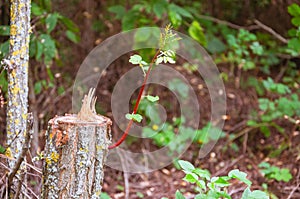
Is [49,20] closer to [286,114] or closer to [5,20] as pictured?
[5,20]

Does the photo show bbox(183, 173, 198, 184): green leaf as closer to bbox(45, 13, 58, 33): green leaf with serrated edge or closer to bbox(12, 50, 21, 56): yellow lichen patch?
bbox(12, 50, 21, 56): yellow lichen patch

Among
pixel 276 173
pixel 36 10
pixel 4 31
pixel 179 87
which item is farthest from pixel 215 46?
pixel 4 31

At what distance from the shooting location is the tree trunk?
6.89 ft

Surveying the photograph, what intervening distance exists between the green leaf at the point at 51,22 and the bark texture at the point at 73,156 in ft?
4.05

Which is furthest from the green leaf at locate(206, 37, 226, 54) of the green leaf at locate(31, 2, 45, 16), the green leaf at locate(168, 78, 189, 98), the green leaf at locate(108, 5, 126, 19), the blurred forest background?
the green leaf at locate(31, 2, 45, 16)

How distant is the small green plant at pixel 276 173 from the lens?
314cm

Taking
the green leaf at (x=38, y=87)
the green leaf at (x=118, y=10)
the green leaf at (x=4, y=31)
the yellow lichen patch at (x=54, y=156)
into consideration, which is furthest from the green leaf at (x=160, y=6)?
the yellow lichen patch at (x=54, y=156)

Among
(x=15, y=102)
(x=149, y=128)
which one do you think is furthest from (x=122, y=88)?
(x=15, y=102)

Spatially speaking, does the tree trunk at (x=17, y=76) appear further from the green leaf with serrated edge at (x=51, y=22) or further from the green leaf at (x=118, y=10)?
the green leaf at (x=118, y=10)

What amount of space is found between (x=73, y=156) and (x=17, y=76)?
0.57 m

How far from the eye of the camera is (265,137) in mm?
3990

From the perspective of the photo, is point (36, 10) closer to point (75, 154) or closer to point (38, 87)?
point (38, 87)

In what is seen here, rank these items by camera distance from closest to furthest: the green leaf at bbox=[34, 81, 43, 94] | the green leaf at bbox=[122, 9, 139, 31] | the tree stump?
1. the tree stump
2. the green leaf at bbox=[34, 81, 43, 94]
3. the green leaf at bbox=[122, 9, 139, 31]

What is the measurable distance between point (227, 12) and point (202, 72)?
1170 mm
